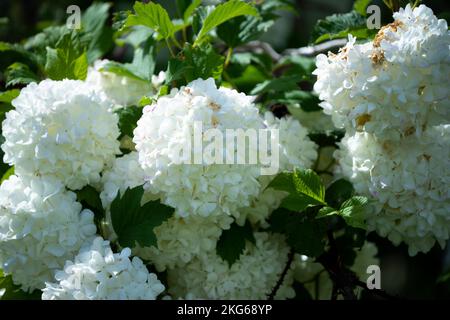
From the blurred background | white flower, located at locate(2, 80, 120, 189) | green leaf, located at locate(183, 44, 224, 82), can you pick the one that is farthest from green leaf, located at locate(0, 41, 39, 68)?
green leaf, located at locate(183, 44, 224, 82)

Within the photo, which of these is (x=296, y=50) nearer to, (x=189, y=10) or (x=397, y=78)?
(x=189, y=10)

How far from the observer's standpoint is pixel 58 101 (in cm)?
164

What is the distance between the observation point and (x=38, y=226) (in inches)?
64.2

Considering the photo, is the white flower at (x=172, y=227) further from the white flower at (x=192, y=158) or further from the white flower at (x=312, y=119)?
the white flower at (x=312, y=119)

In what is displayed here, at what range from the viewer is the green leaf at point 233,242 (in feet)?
5.65

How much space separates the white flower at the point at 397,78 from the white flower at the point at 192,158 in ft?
0.81

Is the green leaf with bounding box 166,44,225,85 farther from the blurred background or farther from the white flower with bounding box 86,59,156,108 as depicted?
the blurred background

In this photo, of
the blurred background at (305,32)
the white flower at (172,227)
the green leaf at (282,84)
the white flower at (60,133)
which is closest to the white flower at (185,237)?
the white flower at (172,227)

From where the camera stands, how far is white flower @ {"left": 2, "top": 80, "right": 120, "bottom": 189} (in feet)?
5.33

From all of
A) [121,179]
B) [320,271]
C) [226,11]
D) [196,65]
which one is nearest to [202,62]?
[196,65]

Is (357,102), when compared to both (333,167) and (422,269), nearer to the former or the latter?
(333,167)

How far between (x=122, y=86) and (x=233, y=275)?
67 cm

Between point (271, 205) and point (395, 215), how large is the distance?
318 mm
